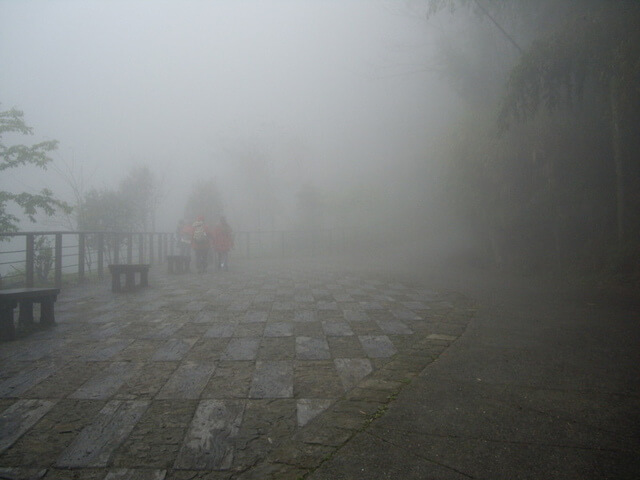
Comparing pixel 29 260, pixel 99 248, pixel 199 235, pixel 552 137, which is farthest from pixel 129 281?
pixel 552 137

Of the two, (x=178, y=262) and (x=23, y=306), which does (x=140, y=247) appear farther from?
(x=23, y=306)

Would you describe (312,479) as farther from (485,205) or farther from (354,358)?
(485,205)

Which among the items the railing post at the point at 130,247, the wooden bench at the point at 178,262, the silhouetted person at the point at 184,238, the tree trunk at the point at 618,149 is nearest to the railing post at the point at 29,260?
the wooden bench at the point at 178,262

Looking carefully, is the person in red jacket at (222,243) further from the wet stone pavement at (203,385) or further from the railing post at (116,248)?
the wet stone pavement at (203,385)

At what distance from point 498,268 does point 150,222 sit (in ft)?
63.4

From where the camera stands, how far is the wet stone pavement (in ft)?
6.31

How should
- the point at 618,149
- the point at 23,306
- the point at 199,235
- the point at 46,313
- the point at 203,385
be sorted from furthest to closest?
the point at 199,235
the point at 618,149
the point at 46,313
the point at 23,306
the point at 203,385

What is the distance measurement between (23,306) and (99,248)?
578 cm

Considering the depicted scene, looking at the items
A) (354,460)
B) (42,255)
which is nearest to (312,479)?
(354,460)

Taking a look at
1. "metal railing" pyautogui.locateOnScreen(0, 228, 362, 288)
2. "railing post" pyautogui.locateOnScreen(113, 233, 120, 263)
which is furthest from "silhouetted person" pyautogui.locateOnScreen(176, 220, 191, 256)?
"railing post" pyautogui.locateOnScreen(113, 233, 120, 263)

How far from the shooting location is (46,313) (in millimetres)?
4527

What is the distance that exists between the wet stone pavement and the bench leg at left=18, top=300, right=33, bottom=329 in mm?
346

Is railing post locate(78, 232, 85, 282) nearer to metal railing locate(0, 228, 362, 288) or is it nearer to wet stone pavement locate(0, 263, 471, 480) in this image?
metal railing locate(0, 228, 362, 288)

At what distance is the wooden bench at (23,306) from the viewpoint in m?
3.92
